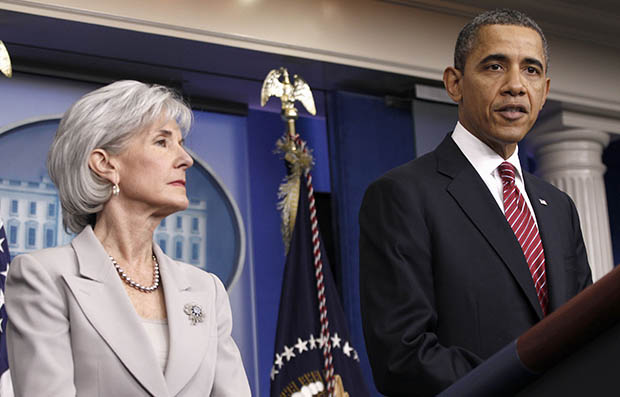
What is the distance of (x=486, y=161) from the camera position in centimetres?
195

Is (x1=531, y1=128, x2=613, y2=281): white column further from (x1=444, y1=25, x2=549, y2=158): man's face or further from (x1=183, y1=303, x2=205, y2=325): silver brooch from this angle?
(x1=183, y1=303, x2=205, y2=325): silver brooch

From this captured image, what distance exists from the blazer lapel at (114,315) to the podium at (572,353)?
3.90ft

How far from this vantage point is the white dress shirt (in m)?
1.93

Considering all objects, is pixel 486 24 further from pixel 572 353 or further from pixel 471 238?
pixel 572 353

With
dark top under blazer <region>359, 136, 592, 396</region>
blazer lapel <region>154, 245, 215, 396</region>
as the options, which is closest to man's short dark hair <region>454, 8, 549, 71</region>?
dark top under blazer <region>359, 136, 592, 396</region>

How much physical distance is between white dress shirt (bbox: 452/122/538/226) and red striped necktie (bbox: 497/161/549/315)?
13 millimetres

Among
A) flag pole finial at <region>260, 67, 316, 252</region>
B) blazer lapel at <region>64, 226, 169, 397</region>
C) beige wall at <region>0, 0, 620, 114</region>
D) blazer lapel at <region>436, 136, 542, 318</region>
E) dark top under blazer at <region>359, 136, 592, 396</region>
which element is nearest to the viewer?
dark top under blazer at <region>359, 136, 592, 396</region>

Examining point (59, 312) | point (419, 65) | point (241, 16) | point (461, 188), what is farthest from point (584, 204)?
point (59, 312)

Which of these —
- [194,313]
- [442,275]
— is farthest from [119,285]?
[442,275]

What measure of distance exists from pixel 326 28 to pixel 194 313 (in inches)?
135

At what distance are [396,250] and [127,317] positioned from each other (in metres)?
0.60

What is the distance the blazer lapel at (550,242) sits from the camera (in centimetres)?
177

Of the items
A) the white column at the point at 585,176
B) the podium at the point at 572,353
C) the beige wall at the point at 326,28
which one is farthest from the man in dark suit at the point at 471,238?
the white column at the point at 585,176

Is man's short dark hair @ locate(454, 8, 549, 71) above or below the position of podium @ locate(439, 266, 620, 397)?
above
